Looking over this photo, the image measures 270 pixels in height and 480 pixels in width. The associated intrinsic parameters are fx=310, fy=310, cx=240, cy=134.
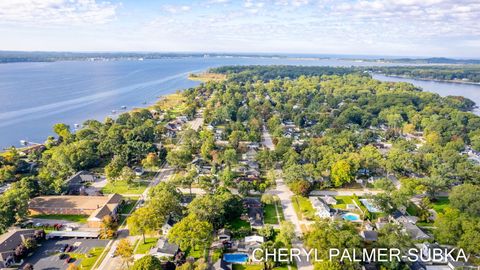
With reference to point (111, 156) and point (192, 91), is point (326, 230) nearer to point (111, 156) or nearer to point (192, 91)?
point (111, 156)

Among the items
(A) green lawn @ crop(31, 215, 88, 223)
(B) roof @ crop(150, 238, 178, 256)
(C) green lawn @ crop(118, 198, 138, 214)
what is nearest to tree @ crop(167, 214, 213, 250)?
(B) roof @ crop(150, 238, 178, 256)

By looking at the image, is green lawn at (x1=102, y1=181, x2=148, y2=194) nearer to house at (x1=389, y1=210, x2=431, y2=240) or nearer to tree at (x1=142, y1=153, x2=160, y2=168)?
tree at (x1=142, y1=153, x2=160, y2=168)

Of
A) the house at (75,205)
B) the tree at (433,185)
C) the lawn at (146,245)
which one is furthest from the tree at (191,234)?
the tree at (433,185)

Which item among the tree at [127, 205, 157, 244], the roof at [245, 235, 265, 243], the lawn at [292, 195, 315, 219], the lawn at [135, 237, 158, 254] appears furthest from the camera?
the lawn at [292, 195, 315, 219]

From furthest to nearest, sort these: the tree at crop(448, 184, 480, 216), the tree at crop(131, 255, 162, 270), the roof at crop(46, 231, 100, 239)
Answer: the tree at crop(448, 184, 480, 216)
the roof at crop(46, 231, 100, 239)
the tree at crop(131, 255, 162, 270)

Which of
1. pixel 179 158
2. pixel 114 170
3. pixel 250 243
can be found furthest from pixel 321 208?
pixel 114 170

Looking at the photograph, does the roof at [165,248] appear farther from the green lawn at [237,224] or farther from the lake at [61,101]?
the lake at [61,101]

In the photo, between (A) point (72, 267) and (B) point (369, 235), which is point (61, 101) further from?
(B) point (369, 235)
